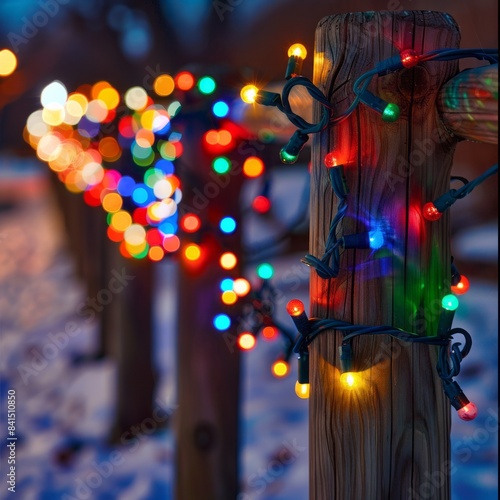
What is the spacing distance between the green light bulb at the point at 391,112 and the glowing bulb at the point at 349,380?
45 cm

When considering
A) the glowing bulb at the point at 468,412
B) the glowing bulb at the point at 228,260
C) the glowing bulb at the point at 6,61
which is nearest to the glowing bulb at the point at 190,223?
the glowing bulb at the point at 228,260

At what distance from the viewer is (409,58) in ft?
3.50

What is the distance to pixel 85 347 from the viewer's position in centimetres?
592

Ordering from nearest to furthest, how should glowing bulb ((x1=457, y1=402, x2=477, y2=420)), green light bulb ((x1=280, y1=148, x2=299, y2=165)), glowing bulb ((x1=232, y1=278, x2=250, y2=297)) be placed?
glowing bulb ((x1=457, y1=402, x2=477, y2=420)) → green light bulb ((x1=280, y1=148, x2=299, y2=165)) → glowing bulb ((x1=232, y1=278, x2=250, y2=297))

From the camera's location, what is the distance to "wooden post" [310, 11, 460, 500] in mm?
1139

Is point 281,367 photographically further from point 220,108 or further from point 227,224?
point 220,108

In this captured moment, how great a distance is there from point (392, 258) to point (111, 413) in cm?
371

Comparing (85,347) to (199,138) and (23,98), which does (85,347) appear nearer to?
(23,98)

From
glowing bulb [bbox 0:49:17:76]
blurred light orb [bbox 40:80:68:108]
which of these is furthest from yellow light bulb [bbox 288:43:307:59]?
glowing bulb [bbox 0:49:17:76]

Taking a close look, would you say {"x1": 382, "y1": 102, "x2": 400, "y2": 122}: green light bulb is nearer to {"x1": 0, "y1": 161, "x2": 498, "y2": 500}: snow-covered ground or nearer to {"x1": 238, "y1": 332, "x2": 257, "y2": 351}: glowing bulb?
{"x1": 238, "y1": 332, "x2": 257, "y2": 351}: glowing bulb

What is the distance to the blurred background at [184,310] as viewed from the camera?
2412 millimetres

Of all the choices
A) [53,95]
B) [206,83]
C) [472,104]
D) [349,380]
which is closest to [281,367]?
[349,380]

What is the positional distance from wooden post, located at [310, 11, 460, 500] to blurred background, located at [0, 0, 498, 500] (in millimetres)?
736

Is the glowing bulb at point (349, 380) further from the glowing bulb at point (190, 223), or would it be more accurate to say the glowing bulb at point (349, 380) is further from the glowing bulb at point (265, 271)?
the glowing bulb at point (190, 223)
